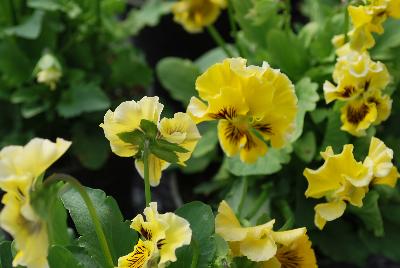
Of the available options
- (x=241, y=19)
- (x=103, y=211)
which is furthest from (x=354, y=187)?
(x=241, y=19)

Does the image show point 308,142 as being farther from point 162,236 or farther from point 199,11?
point 162,236

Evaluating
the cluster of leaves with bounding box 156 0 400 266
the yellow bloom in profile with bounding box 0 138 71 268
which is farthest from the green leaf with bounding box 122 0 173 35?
the yellow bloom in profile with bounding box 0 138 71 268

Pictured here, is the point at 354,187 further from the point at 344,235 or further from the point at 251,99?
the point at 344,235

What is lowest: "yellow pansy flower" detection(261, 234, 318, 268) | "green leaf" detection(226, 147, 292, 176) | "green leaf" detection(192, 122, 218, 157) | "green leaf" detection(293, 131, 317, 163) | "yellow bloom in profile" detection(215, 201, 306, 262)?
"green leaf" detection(192, 122, 218, 157)

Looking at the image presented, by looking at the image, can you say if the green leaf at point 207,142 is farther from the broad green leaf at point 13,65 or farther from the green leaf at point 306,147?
the broad green leaf at point 13,65

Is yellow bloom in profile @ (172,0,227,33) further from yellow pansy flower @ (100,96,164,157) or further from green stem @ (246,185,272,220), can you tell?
yellow pansy flower @ (100,96,164,157)

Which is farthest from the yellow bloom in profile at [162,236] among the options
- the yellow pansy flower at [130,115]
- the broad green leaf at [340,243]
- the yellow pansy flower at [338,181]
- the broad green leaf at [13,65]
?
the broad green leaf at [13,65]
